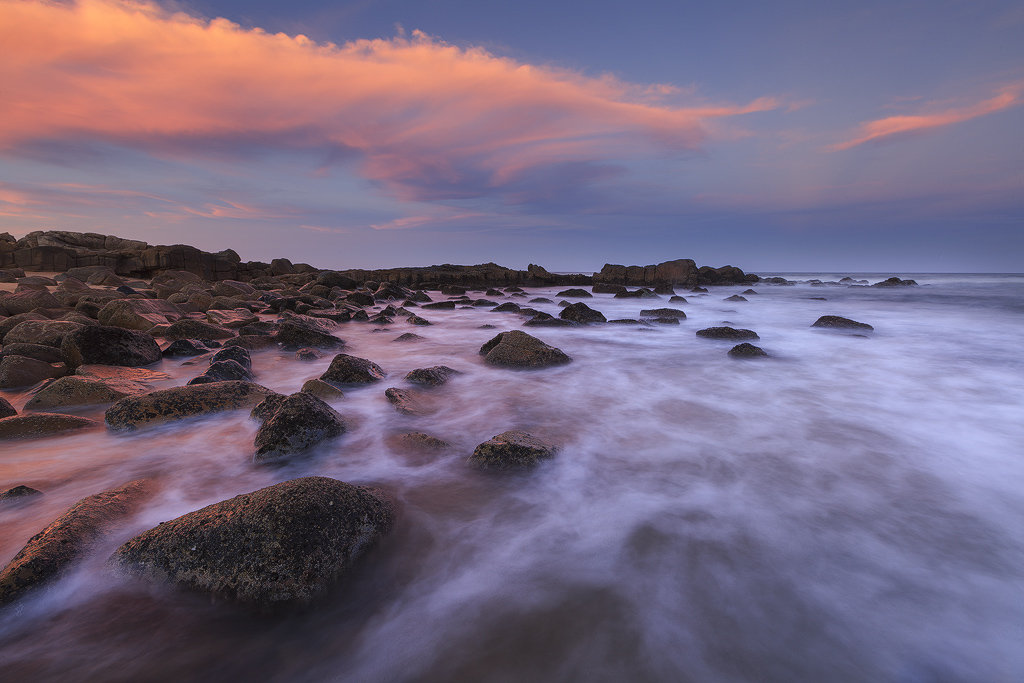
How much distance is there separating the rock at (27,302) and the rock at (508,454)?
7.23m

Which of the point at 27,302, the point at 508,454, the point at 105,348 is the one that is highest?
the point at 27,302

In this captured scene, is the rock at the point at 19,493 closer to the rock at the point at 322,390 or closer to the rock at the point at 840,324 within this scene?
the rock at the point at 322,390

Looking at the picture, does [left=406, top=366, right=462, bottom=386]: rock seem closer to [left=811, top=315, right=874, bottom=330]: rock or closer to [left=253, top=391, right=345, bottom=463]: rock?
[left=253, top=391, right=345, bottom=463]: rock

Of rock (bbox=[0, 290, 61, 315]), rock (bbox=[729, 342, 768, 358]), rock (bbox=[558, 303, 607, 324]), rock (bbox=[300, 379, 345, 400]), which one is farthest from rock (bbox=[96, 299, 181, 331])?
rock (bbox=[729, 342, 768, 358])

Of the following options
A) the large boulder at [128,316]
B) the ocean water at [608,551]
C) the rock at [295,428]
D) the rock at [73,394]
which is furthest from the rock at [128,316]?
the rock at [295,428]

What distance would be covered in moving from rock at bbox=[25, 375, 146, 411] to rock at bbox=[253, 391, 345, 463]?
5.00ft

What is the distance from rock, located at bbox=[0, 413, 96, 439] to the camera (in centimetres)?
262

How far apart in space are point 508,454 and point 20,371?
4.17m

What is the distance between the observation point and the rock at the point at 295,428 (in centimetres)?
250

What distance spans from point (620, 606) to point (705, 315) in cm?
1067

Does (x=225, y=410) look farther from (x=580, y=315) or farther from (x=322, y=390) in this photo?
(x=580, y=315)

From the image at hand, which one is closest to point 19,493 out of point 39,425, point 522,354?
point 39,425

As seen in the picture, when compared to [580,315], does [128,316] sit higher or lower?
higher

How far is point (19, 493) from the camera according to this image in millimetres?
1994
